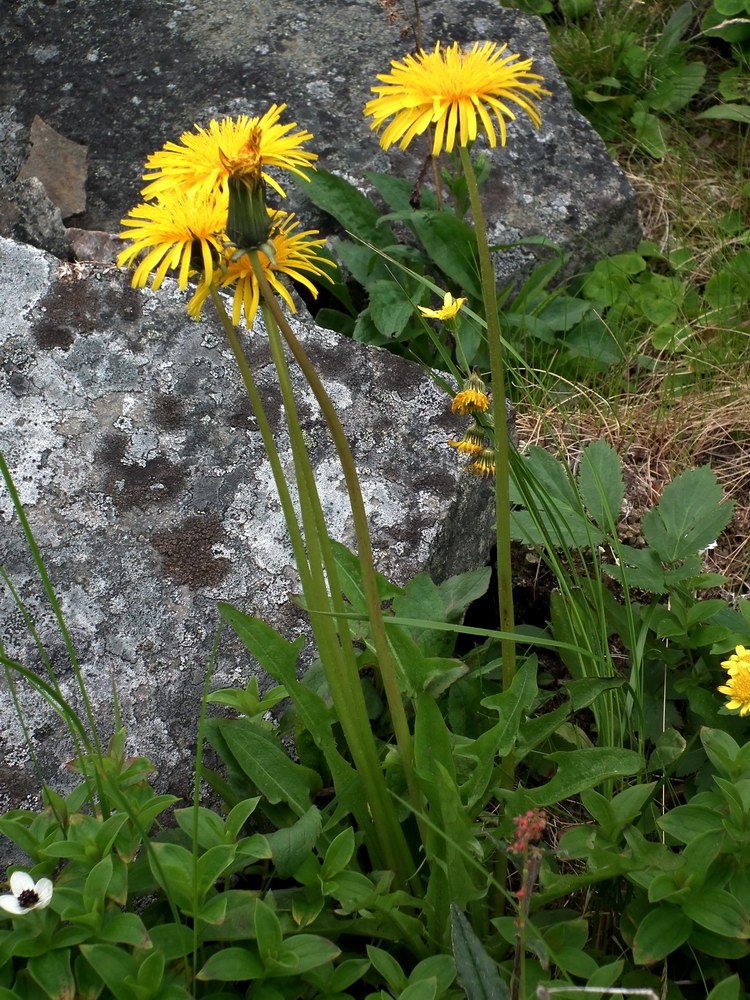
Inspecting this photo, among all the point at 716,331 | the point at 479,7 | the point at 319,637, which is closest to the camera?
the point at 319,637

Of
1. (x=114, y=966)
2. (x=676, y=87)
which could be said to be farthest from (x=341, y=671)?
(x=676, y=87)

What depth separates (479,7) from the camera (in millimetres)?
3670

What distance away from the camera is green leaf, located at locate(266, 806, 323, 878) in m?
1.36

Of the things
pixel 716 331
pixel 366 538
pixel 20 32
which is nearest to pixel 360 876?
pixel 366 538

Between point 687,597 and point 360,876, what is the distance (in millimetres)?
826

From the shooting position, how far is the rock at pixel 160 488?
5.77 ft

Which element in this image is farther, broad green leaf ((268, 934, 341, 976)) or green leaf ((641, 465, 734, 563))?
green leaf ((641, 465, 734, 563))

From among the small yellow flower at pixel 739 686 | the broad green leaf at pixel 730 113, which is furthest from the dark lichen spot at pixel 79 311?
the broad green leaf at pixel 730 113

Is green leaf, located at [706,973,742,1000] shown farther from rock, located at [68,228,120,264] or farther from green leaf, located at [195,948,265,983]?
rock, located at [68,228,120,264]

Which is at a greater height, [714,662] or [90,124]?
[90,124]

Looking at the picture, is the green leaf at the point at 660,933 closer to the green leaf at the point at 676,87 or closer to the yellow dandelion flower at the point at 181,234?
the yellow dandelion flower at the point at 181,234

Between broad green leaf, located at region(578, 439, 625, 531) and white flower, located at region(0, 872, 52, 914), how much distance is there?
117cm

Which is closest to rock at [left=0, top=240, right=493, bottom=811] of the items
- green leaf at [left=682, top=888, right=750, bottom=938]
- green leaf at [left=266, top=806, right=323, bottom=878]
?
green leaf at [left=266, top=806, right=323, bottom=878]

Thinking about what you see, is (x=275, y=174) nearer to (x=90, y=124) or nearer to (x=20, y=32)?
(x=90, y=124)
